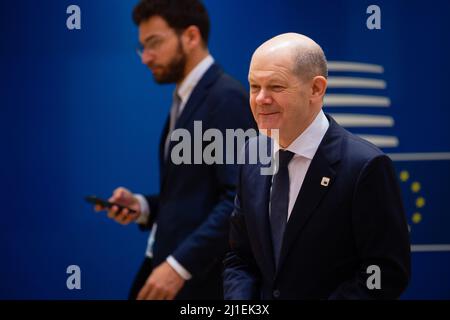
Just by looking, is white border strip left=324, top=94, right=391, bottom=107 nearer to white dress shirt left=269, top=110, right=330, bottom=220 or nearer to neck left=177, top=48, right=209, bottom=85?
neck left=177, top=48, right=209, bottom=85

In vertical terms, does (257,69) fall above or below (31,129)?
above

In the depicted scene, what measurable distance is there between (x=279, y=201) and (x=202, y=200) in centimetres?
115

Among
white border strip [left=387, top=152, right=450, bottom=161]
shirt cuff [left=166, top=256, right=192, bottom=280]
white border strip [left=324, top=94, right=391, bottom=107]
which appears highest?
white border strip [left=324, top=94, right=391, bottom=107]

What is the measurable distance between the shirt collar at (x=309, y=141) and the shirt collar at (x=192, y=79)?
134cm

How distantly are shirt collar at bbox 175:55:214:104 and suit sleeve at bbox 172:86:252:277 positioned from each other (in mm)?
265

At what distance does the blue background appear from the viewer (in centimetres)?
404

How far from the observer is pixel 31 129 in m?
4.17

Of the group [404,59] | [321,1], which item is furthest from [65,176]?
[404,59]

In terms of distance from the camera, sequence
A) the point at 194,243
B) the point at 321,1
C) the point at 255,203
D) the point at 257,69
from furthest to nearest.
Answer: the point at 321,1
the point at 194,243
the point at 255,203
the point at 257,69

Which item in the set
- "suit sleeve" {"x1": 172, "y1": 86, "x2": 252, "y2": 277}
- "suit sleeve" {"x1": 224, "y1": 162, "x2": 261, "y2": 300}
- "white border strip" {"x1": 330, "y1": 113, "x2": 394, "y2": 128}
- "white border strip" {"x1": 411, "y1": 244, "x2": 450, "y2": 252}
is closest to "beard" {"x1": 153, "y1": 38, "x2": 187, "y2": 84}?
"suit sleeve" {"x1": 172, "y1": 86, "x2": 252, "y2": 277}

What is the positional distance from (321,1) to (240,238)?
2146 millimetres

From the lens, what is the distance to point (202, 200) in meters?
3.27

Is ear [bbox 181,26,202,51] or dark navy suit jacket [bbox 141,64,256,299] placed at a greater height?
ear [bbox 181,26,202,51]

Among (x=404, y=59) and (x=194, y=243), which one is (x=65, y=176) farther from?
(x=404, y=59)
